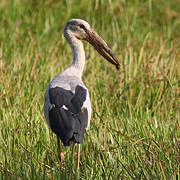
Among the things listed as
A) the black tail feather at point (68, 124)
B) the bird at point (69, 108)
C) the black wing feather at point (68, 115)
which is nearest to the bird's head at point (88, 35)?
the bird at point (69, 108)

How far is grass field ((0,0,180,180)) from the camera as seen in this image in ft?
11.7

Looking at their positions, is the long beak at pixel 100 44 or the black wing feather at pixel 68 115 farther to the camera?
the long beak at pixel 100 44

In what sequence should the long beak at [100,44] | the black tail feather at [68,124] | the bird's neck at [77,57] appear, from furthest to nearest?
1. the long beak at [100,44]
2. the bird's neck at [77,57]
3. the black tail feather at [68,124]

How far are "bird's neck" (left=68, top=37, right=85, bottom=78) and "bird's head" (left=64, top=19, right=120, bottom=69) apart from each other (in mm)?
57

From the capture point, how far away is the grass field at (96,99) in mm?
3557

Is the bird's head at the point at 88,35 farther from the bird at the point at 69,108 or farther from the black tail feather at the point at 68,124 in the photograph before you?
the black tail feather at the point at 68,124

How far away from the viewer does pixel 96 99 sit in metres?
5.00

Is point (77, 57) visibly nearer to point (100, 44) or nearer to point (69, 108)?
point (100, 44)

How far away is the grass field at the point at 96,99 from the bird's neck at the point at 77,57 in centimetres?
43

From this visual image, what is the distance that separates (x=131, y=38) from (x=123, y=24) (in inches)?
38.6

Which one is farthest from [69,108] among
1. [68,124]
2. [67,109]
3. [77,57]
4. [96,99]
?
[96,99]

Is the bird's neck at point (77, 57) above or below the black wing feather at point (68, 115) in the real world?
above

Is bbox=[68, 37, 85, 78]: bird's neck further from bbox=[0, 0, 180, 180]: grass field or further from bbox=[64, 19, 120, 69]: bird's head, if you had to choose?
bbox=[0, 0, 180, 180]: grass field

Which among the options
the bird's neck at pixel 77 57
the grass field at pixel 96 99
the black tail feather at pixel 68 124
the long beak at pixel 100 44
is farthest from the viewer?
the long beak at pixel 100 44
